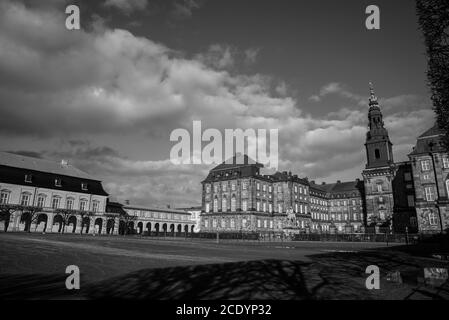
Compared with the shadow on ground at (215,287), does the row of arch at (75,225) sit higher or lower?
higher

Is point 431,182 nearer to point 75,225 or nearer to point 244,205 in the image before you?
point 244,205

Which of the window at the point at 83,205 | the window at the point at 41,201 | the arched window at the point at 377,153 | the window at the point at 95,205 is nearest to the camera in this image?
the window at the point at 41,201

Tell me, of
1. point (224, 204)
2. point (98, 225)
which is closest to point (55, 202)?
point (98, 225)

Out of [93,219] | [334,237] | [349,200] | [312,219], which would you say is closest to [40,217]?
[93,219]

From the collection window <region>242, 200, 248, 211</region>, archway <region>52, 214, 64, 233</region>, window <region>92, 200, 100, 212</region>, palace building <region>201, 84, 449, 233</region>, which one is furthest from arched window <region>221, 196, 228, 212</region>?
archway <region>52, 214, 64, 233</region>

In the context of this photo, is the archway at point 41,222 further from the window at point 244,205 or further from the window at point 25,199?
the window at point 244,205

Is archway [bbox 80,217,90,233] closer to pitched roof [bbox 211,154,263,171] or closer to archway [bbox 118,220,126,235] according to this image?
archway [bbox 118,220,126,235]

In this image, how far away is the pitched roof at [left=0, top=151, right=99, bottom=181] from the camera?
190 feet

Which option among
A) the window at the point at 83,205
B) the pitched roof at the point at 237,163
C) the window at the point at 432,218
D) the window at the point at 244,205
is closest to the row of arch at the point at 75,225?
the window at the point at 83,205

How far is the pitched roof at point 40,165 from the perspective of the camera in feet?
190

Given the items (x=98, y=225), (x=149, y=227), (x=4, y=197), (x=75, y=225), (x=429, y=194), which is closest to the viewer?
(x=4, y=197)

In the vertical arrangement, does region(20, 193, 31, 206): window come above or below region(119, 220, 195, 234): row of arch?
above

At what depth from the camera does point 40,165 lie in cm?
6344
